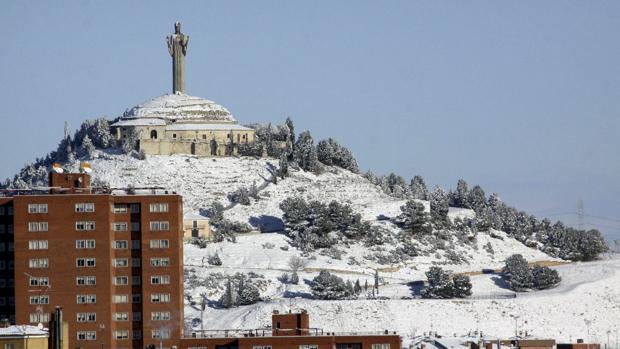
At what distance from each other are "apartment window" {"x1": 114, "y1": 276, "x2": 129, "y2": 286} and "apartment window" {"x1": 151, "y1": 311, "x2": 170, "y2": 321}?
2768mm

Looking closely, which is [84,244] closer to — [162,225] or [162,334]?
[162,225]

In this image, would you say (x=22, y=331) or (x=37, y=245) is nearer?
(x=22, y=331)

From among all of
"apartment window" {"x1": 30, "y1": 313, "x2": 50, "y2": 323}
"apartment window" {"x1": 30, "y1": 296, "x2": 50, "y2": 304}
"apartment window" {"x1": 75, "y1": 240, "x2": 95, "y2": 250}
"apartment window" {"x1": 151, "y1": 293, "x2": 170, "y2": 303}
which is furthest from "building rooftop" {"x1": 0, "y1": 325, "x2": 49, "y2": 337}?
"apartment window" {"x1": 151, "y1": 293, "x2": 170, "y2": 303}

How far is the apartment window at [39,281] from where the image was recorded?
152 meters

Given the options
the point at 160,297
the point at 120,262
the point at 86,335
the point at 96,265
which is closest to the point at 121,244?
the point at 120,262

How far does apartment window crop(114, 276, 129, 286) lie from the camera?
154375mm

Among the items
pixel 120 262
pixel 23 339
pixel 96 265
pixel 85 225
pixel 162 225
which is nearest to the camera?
pixel 23 339

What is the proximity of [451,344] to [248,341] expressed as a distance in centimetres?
3429

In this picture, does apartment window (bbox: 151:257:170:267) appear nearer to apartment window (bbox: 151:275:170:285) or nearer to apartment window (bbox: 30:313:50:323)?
apartment window (bbox: 151:275:170:285)

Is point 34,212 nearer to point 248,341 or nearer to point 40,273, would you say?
point 40,273

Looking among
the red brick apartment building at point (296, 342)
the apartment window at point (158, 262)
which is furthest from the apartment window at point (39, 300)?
the red brick apartment building at point (296, 342)

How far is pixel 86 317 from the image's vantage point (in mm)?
152250

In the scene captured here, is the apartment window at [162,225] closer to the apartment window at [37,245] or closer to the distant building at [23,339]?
the apartment window at [37,245]

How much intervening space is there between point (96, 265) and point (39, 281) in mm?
3858
